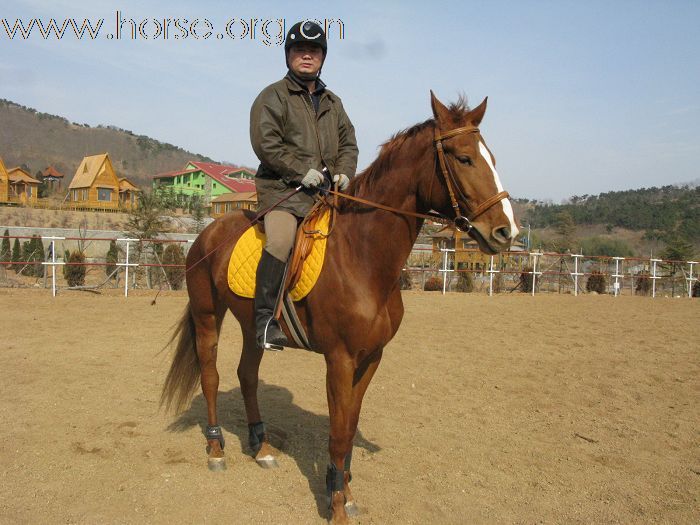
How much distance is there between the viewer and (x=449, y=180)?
280 cm

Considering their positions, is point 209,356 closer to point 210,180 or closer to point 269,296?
point 269,296

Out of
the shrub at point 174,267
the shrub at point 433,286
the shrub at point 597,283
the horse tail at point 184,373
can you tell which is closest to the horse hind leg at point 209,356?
the horse tail at point 184,373

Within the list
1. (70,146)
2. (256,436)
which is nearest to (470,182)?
(256,436)

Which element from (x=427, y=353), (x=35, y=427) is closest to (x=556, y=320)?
(x=427, y=353)

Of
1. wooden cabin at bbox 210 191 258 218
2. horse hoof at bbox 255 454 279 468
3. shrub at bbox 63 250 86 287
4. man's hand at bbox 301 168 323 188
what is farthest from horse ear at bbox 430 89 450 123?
wooden cabin at bbox 210 191 258 218

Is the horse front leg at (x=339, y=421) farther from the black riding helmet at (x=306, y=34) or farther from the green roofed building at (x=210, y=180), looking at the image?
the green roofed building at (x=210, y=180)

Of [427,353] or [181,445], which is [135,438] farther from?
[427,353]

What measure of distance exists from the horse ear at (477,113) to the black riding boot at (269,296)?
145 centimetres

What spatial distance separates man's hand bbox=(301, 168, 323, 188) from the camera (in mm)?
3240

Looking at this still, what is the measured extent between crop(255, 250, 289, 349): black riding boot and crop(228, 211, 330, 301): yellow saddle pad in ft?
0.44

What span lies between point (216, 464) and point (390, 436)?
5.19ft

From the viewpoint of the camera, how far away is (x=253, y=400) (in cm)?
439

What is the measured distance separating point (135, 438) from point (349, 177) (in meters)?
2.90

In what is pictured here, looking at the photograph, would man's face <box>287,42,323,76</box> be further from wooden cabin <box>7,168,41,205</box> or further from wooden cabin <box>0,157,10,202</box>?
wooden cabin <box>0,157,10,202</box>
